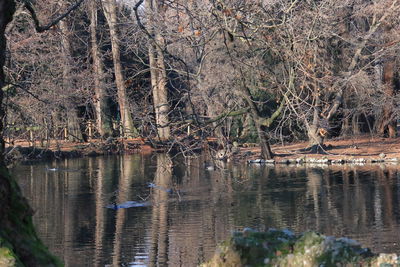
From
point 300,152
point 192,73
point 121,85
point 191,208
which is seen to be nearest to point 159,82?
point 191,208

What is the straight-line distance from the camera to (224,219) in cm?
1822

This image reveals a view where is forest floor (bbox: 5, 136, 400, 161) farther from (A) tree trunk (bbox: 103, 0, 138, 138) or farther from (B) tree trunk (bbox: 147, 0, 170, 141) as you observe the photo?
(B) tree trunk (bbox: 147, 0, 170, 141)

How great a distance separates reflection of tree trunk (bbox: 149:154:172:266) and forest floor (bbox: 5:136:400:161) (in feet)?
31.9

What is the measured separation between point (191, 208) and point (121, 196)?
3.77 m

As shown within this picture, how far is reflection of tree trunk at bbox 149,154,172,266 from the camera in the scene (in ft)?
43.7

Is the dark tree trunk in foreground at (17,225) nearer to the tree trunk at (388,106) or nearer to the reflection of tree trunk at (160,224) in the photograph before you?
the reflection of tree trunk at (160,224)

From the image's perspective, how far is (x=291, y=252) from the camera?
320 inches

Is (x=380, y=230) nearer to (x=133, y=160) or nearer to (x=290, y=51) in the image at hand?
(x=290, y=51)

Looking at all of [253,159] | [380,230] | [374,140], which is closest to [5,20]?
[380,230]

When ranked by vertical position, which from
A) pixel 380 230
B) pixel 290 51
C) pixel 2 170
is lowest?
pixel 380 230

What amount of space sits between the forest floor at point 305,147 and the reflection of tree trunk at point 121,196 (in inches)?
39.6

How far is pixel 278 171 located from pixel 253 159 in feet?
14.3

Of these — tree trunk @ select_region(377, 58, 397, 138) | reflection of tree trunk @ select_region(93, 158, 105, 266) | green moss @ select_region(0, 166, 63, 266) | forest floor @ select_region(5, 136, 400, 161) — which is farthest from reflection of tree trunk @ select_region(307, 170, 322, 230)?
green moss @ select_region(0, 166, 63, 266)

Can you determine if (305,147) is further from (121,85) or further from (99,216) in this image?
(99,216)
